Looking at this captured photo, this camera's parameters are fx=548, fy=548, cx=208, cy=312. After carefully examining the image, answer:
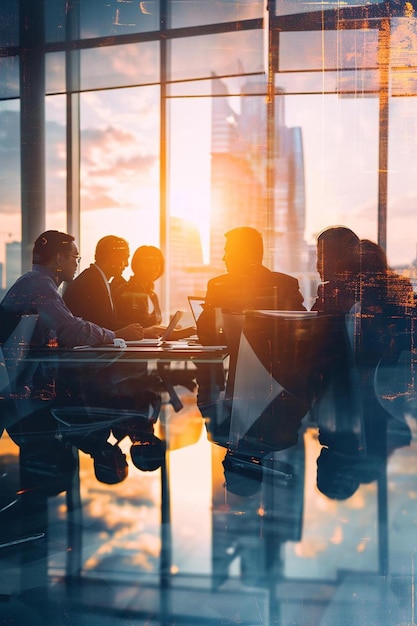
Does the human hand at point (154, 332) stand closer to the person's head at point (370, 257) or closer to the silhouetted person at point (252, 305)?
the silhouetted person at point (252, 305)

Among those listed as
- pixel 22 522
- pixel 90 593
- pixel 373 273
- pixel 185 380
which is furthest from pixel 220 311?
pixel 185 380

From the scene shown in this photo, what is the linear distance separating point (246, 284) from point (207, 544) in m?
1.31

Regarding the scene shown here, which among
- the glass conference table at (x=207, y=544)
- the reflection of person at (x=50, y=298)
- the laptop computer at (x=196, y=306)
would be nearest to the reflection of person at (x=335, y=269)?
the glass conference table at (x=207, y=544)

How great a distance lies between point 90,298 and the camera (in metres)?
3.33

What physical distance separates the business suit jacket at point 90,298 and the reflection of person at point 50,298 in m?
0.37

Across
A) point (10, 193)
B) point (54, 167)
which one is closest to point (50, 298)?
point (10, 193)

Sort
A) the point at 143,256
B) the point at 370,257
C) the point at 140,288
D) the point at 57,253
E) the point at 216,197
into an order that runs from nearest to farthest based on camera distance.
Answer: the point at 370,257, the point at 57,253, the point at 216,197, the point at 143,256, the point at 140,288

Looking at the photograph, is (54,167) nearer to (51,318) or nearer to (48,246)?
(48,246)

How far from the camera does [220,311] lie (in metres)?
2.85

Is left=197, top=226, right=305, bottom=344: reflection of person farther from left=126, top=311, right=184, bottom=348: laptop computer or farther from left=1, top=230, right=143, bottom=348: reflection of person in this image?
left=1, top=230, right=143, bottom=348: reflection of person

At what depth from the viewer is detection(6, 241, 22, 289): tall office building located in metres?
2.95

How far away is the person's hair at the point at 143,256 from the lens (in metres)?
4.02

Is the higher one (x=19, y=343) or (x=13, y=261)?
(x=13, y=261)

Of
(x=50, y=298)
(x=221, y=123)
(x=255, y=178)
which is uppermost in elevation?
(x=221, y=123)
